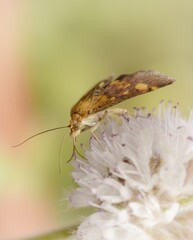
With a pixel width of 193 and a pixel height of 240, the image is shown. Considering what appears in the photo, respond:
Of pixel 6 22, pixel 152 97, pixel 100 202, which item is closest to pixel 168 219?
pixel 100 202

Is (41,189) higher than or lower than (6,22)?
lower

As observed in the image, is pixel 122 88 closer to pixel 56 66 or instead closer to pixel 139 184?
pixel 139 184

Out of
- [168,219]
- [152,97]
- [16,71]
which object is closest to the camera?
[168,219]

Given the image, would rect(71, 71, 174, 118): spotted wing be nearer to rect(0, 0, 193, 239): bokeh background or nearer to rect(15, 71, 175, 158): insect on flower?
rect(15, 71, 175, 158): insect on flower

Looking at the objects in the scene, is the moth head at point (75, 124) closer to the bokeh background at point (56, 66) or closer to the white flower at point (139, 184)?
the white flower at point (139, 184)

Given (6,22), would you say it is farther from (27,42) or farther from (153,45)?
(153,45)

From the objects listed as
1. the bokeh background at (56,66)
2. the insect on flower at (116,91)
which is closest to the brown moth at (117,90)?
the insect on flower at (116,91)

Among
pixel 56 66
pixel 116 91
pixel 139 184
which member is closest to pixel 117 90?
pixel 116 91
